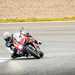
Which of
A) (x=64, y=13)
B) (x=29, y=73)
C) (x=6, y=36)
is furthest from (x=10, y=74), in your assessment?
(x=64, y=13)

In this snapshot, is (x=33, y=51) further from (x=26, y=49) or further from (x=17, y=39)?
(x=17, y=39)

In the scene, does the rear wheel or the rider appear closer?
the rider

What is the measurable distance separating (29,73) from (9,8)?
107 ft

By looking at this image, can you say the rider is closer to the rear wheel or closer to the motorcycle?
the motorcycle

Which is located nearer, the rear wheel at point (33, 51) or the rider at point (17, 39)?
the rider at point (17, 39)

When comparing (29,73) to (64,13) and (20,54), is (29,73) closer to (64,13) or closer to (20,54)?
(20,54)

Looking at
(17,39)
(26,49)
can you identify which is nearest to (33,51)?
(26,49)

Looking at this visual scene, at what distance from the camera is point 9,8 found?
3575 cm

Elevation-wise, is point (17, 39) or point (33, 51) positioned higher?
point (17, 39)

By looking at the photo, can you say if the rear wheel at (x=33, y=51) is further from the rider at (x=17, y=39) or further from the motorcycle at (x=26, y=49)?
the rider at (x=17, y=39)

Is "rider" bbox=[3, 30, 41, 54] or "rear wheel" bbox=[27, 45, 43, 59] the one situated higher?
"rider" bbox=[3, 30, 41, 54]

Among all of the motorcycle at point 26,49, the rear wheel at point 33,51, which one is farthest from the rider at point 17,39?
the rear wheel at point 33,51

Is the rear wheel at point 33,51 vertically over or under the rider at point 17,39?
under

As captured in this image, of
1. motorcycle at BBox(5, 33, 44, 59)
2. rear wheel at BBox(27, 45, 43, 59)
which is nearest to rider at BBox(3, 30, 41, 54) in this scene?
motorcycle at BBox(5, 33, 44, 59)
